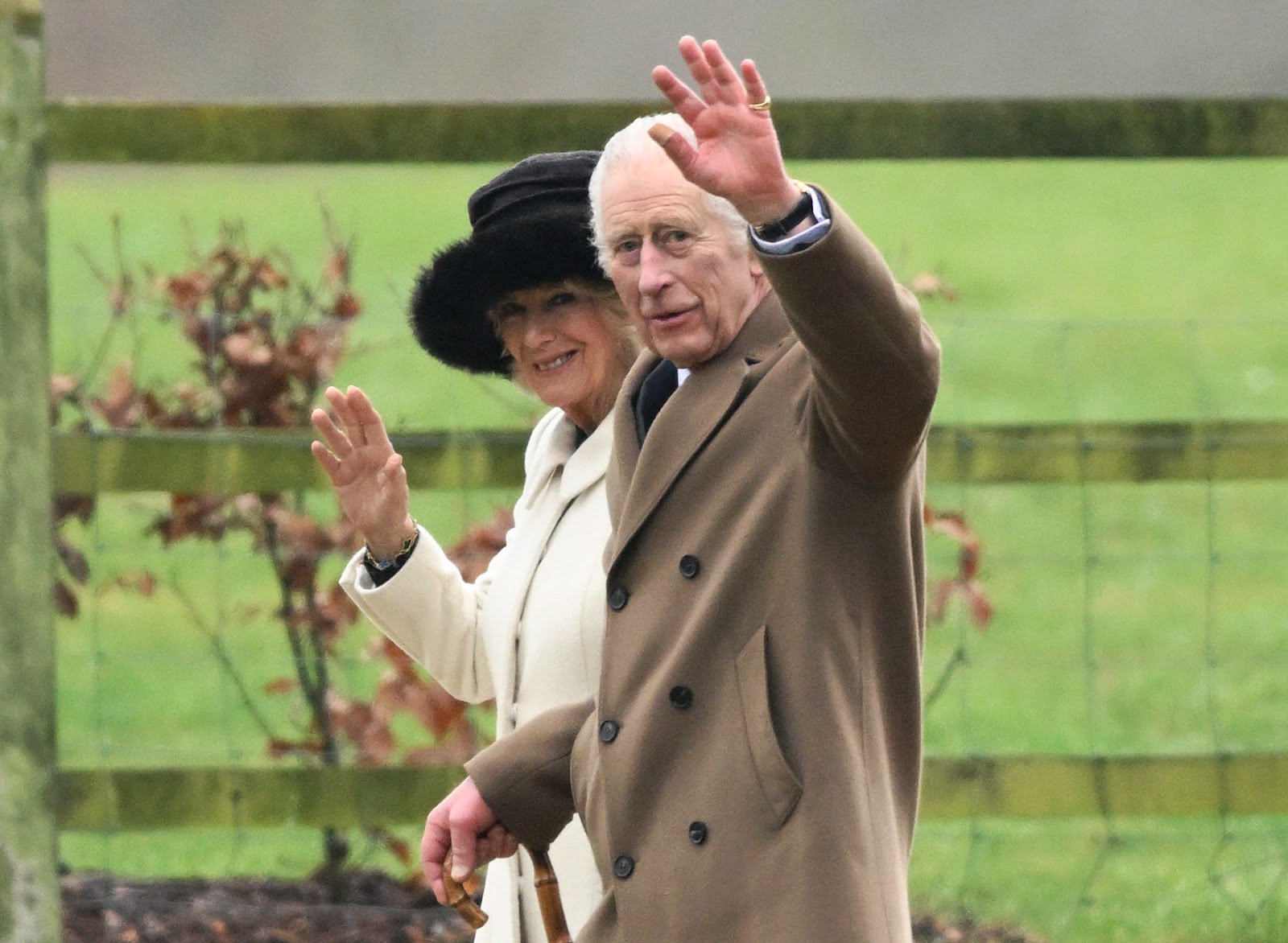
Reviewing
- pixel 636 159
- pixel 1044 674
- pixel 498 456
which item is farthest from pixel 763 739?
pixel 1044 674

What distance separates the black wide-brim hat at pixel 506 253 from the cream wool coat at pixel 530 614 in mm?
200

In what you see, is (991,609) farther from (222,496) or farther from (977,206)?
(977,206)

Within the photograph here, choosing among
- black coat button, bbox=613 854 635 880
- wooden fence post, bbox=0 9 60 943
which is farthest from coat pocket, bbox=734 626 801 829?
wooden fence post, bbox=0 9 60 943

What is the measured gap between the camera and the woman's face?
2.70 meters

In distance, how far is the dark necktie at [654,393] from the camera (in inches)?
86.1

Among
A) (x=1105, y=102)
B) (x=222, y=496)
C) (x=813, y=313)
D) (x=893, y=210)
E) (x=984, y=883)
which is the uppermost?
(x=893, y=210)

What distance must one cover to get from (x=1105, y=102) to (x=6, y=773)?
2233mm

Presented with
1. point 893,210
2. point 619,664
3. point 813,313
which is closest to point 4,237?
point 619,664

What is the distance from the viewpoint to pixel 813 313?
179 centimetres

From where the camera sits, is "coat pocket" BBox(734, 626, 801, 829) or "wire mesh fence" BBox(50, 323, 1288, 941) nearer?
"coat pocket" BBox(734, 626, 801, 829)

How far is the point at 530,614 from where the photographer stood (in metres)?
2.61

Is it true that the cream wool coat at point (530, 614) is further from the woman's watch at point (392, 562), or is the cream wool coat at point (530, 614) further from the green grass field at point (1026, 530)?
the green grass field at point (1026, 530)

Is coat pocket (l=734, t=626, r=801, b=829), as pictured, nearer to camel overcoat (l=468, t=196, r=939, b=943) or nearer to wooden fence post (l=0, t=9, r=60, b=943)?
camel overcoat (l=468, t=196, r=939, b=943)

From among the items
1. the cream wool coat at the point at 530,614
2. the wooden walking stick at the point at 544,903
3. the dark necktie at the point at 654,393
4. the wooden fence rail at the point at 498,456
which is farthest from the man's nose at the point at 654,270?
the wooden fence rail at the point at 498,456
